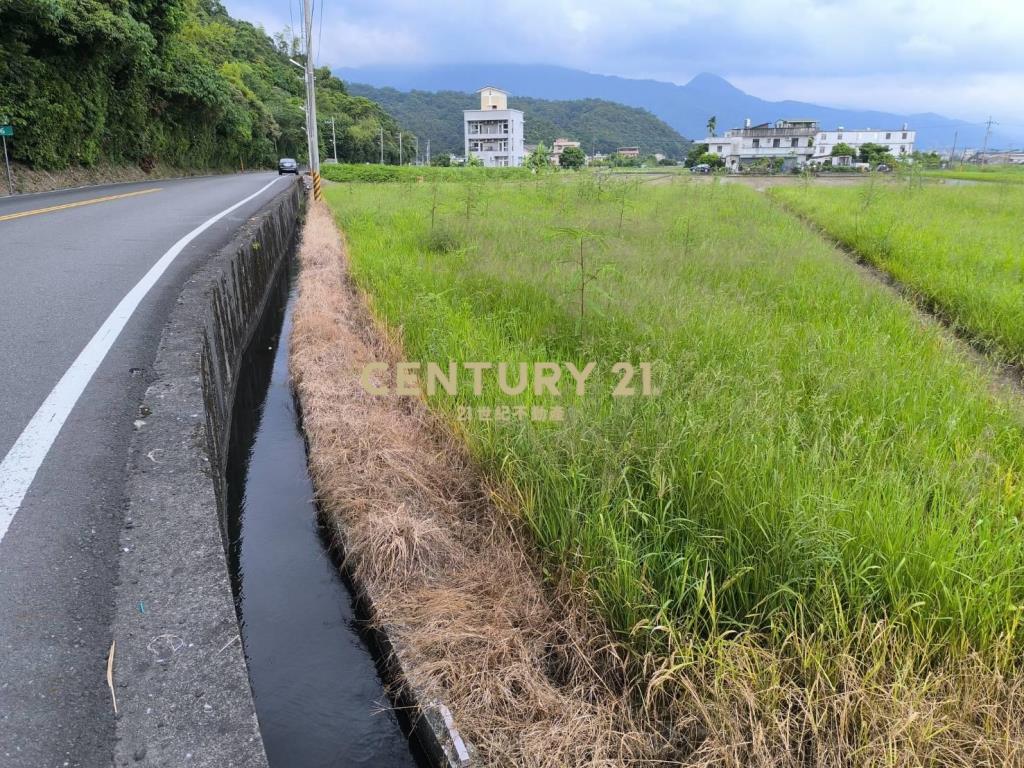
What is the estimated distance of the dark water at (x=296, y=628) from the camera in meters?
2.37

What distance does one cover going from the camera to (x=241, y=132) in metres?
37.3

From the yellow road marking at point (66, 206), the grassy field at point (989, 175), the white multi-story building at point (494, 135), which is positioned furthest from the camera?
the white multi-story building at point (494, 135)

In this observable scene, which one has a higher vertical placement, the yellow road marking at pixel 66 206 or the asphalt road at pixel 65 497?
the yellow road marking at pixel 66 206

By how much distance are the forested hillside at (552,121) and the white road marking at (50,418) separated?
86.2m

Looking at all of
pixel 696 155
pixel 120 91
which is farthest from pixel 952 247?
pixel 696 155

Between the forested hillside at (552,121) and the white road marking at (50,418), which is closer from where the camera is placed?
the white road marking at (50,418)

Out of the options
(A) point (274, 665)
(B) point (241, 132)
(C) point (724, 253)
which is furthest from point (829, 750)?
(B) point (241, 132)

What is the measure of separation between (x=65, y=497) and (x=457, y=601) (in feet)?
5.32

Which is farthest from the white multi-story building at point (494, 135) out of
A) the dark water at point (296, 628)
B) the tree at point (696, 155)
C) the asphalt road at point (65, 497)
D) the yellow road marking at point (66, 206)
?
the dark water at point (296, 628)

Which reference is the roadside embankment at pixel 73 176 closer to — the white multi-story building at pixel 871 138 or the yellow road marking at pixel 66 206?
the yellow road marking at pixel 66 206

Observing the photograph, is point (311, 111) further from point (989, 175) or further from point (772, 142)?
point (772, 142)

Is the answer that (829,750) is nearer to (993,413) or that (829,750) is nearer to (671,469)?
(671,469)

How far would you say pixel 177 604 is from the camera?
6.47 ft

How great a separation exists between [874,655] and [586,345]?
2935mm
